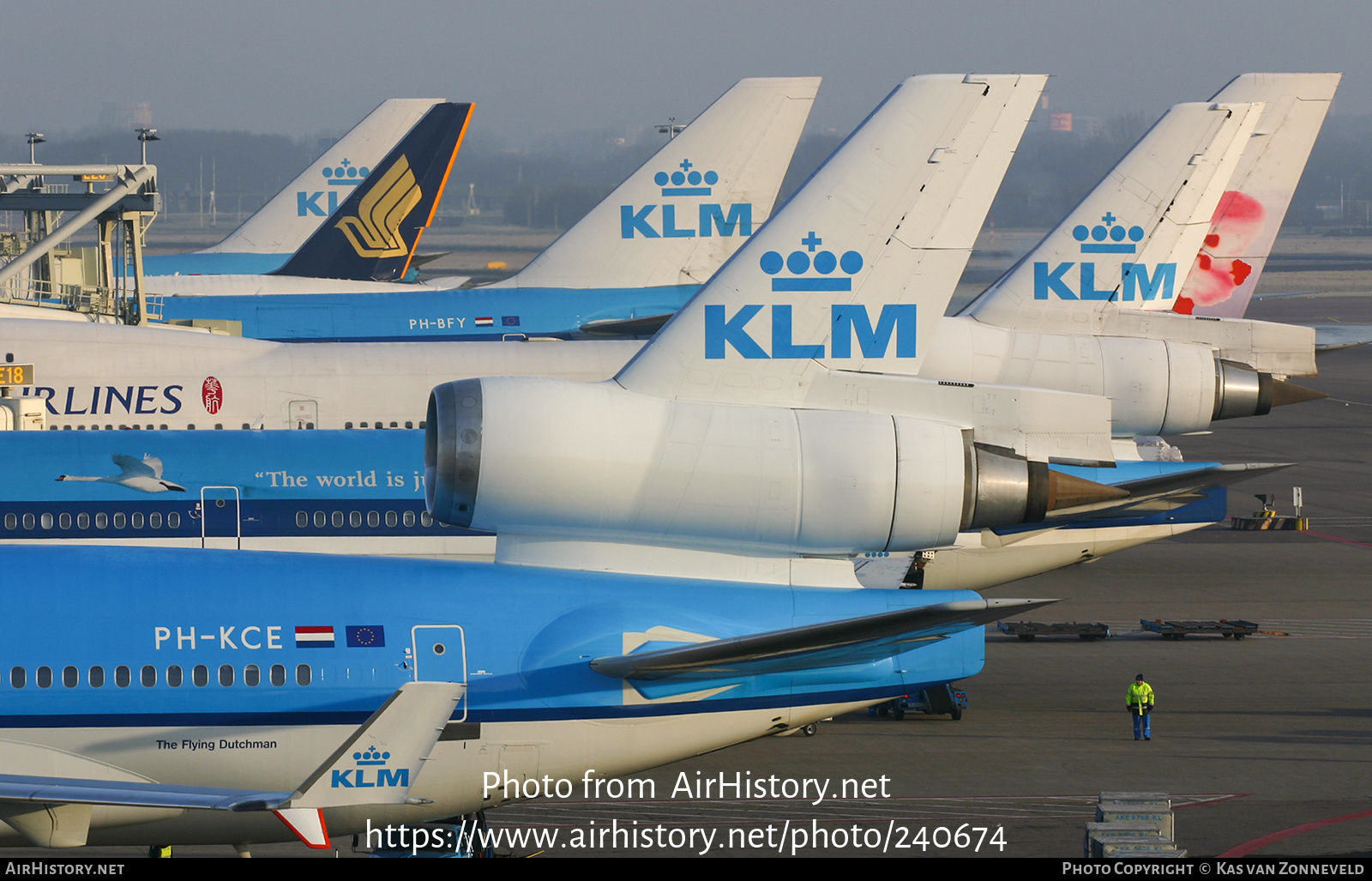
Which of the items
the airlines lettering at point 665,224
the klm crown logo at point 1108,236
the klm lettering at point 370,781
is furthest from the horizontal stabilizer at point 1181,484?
the airlines lettering at point 665,224

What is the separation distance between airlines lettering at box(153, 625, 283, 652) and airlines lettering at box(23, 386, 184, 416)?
16.9 meters

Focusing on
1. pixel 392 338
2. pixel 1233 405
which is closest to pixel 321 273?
pixel 392 338

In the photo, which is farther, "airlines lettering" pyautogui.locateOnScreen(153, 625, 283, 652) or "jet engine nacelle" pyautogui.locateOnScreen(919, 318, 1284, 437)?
"jet engine nacelle" pyautogui.locateOnScreen(919, 318, 1284, 437)

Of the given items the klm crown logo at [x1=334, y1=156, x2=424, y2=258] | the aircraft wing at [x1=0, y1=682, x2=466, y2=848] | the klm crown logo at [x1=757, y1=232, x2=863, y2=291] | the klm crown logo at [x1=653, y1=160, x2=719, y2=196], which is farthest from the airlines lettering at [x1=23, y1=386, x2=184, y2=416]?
the klm crown logo at [x1=334, y1=156, x2=424, y2=258]

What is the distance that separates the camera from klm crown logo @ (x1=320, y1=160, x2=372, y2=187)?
233 feet

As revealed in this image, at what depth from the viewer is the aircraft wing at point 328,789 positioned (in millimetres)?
13891

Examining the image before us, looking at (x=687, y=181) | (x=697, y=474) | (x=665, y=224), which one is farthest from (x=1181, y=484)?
(x=665, y=224)

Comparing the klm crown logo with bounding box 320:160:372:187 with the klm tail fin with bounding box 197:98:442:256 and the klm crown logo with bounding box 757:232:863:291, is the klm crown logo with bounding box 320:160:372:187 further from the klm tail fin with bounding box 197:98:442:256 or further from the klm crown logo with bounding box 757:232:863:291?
the klm crown logo with bounding box 757:232:863:291

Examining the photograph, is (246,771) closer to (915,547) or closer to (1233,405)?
(915,547)

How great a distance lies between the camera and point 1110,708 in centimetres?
2853

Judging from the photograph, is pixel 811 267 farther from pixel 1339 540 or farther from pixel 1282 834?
pixel 1339 540

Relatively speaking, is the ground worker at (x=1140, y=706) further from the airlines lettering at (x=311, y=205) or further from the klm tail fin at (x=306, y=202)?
the airlines lettering at (x=311, y=205)

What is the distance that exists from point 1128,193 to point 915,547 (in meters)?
23.9

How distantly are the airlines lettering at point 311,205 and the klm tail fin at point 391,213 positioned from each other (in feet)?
34.7
